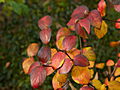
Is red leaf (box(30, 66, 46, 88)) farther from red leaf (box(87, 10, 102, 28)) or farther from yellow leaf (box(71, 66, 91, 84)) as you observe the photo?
red leaf (box(87, 10, 102, 28))

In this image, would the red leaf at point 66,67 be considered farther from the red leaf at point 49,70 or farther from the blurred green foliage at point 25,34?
the blurred green foliage at point 25,34

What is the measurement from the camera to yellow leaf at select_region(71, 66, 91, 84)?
971 millimetres

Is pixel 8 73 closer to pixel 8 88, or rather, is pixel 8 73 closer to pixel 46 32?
pixel 8 88

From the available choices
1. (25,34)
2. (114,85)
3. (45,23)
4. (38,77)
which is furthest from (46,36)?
(25,34)

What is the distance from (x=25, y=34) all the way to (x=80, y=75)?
1.37m

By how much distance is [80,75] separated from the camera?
976 mm

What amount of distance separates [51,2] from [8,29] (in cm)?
58

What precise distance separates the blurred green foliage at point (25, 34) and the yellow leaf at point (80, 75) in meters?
0.79

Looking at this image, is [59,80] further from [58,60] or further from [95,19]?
[95,19]

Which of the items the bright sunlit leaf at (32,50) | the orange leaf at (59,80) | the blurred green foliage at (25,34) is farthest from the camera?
the blurred green foliage at (25,34)

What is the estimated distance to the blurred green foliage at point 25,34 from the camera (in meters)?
1.93

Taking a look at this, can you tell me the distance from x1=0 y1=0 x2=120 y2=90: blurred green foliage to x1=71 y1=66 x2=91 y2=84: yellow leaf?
2.60 feet

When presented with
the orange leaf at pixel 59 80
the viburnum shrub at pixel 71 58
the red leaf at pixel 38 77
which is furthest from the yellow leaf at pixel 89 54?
the red leaf at pixel 38 77

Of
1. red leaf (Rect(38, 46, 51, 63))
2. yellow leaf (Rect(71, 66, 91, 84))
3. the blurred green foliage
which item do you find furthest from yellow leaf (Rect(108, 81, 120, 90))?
the blurred green foliage
